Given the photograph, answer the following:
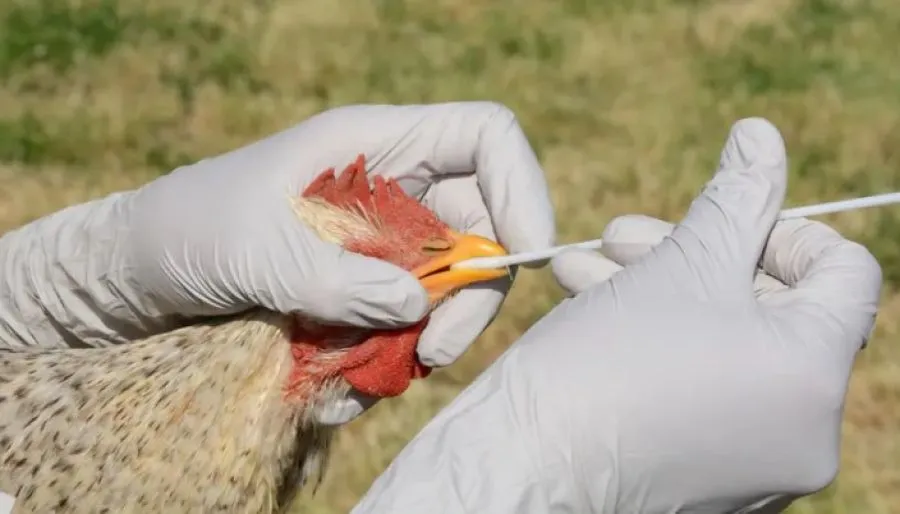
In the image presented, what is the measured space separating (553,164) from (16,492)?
3035 millimetres

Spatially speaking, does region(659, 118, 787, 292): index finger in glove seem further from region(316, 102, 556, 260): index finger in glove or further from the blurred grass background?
the blurred grass background

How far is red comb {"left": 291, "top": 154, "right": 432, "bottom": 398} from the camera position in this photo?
6.35 ft

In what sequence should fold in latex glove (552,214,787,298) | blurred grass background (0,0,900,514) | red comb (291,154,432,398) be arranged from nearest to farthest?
red comb (291,154,432,398) → fold in latex glove (552,214,787,298) → blurred grass background (0,0,900,514)

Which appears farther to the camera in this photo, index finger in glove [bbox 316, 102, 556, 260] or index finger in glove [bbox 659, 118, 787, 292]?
index finger in glove [bbox 316, 102, 556, 260]

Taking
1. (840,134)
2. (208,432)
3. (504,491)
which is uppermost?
(208,432)

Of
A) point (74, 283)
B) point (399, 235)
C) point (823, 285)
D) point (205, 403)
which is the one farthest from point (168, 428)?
point (823, 285)

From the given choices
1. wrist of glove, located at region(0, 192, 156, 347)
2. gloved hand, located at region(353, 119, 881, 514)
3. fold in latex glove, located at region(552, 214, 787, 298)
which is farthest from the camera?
wrist of glove, located at region(0, 192, 156, 347)

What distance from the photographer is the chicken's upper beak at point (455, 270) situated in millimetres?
1947

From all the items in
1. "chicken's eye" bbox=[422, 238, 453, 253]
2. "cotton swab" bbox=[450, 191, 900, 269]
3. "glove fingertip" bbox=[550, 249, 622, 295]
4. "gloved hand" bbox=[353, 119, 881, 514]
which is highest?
"chicken's eye" bbox=[422, 238, 453, 253]

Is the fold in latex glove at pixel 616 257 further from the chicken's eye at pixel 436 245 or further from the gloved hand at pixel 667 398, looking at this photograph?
the chicken's eye at pixel 436 245

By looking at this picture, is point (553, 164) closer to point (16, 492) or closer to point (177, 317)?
point (177, 317)

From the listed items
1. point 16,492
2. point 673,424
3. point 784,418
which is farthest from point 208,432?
point 784,418

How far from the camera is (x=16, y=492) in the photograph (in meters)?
1.97

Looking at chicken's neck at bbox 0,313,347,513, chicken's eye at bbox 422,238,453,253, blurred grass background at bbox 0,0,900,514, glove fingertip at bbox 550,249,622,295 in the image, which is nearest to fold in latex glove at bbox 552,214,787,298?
glove fingertip at bbox 550,249,622,295
